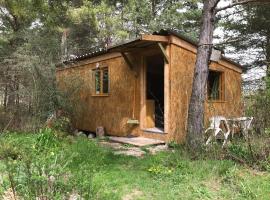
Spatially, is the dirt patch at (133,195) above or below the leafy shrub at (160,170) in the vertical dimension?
below

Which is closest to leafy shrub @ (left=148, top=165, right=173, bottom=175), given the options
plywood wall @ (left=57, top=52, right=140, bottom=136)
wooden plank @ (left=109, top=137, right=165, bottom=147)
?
wooden plank @ (left=109, top=137, right=165, bottom=147)

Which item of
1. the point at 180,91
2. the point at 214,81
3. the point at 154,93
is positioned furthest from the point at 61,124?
the point at 214,81

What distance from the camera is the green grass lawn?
3.37 metres

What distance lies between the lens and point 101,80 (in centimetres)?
1208

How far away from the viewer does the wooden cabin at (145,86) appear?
9086 millimetres

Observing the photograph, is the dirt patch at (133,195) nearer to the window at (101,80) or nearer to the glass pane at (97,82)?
the window at (101,80)

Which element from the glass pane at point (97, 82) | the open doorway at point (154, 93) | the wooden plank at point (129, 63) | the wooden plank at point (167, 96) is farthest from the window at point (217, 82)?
the glass pane at point (97, 82)

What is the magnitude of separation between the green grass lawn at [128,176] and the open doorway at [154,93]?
3.64 m

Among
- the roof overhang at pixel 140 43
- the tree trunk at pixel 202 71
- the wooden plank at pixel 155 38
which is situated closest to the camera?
the tree trunk at pixel 202 71

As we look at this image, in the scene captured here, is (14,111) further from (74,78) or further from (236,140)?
(236,140)

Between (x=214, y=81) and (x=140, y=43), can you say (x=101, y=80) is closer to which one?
(x=140, y=43)

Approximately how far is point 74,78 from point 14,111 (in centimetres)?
234

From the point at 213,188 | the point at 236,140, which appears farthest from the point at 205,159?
the point at 213,188

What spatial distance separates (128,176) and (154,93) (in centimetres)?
721
